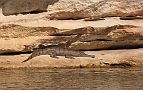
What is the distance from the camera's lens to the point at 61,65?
13008mm

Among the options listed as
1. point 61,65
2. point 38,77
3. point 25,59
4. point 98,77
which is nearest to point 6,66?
point 25,59

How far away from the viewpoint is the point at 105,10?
14.3 meters

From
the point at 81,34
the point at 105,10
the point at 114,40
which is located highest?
the point at 105,10

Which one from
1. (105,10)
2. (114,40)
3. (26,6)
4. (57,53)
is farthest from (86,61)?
(26,6)

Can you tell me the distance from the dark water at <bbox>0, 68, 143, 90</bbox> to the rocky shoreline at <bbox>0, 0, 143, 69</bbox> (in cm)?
77

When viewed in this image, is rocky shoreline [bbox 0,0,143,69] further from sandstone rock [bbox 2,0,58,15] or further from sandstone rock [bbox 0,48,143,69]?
sandstone rock [bbox 2,0,58,15]

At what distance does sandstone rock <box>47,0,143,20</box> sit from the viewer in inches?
563

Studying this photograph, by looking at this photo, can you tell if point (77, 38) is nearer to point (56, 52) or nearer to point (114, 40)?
point (56, 52)

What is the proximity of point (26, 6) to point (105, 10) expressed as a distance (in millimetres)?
2816

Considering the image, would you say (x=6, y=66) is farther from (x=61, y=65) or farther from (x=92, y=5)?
(x=92, y=5)

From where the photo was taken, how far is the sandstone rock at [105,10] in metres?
14.3

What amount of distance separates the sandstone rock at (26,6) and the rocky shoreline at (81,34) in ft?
1.39

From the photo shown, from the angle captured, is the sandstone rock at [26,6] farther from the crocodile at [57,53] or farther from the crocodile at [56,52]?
the crocodile at [57,53]

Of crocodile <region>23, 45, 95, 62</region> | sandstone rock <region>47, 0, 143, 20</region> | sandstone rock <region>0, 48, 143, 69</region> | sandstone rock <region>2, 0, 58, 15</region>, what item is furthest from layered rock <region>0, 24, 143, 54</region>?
sandstone rock <region>2, 0, 58, 15</region>
